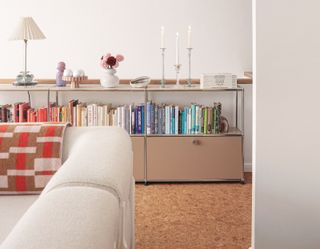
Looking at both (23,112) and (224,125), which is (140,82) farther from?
(23,112)

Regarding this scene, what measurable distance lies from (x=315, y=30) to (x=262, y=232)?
99cm

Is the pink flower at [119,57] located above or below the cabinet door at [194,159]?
above

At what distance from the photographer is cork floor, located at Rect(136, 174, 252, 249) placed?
10.4ft

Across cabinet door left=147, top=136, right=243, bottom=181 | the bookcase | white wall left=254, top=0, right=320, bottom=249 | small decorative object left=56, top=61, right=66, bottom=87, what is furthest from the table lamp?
white wall left=254, top=0, right=320, bottom=249

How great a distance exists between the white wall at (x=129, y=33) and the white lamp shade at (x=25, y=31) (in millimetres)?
429

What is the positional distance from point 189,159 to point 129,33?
118 centimetres

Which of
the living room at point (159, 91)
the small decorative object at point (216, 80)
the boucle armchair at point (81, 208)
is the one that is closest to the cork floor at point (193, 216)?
the living room at point (159, 91)

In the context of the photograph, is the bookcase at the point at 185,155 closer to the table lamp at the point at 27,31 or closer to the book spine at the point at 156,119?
the book spine at the point at 156,119

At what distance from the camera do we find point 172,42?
15.7 ft

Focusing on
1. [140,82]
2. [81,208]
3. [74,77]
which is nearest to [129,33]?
[140,82]

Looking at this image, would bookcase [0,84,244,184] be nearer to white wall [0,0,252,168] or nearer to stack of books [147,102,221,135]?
stack of books [147,102,221,135]

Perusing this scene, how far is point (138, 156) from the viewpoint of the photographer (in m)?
4.46

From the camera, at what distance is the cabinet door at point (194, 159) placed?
4461 mm

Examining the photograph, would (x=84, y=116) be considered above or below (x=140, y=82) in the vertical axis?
below
